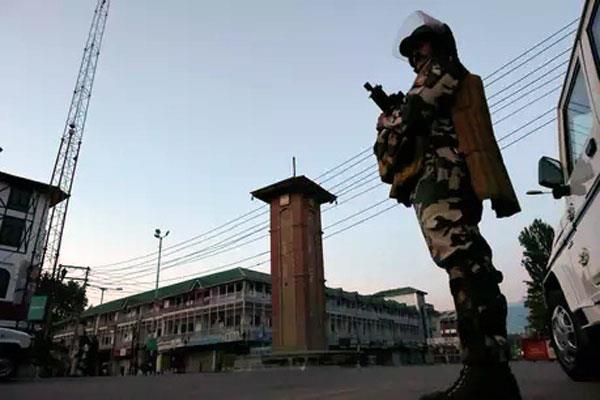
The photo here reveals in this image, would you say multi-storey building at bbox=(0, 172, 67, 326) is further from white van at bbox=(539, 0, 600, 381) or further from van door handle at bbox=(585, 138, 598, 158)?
van door handle at bbox=(585, 138, 598, 158)

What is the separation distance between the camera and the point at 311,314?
2094 cm

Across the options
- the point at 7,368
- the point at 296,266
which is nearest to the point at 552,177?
the point at 7,368

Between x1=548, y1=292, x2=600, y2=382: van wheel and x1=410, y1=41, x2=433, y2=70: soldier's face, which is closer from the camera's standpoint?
x1=410, y1=41, x2=433, y2=70: soldier's face

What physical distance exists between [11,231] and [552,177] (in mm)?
33882

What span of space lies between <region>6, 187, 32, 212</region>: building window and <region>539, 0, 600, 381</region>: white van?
34.0 m

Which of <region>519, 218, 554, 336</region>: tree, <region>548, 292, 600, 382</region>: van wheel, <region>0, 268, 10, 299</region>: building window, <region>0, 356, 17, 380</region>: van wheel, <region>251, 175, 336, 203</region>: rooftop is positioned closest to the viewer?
<region>548, 292, 600, 382</region>: van wheel

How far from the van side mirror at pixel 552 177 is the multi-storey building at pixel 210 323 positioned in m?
26.2

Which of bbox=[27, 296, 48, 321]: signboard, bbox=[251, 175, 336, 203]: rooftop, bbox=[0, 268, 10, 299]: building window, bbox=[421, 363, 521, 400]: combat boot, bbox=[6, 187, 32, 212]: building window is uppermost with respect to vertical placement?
bbox=[6, 187, 32, 212]: building window

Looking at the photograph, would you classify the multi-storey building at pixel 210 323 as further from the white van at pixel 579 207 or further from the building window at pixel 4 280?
the white van at pixel 579 207

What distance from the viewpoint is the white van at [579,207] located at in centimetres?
239

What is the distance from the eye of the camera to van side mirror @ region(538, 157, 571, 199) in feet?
9.69

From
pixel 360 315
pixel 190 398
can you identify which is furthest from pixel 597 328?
pixel 360 315

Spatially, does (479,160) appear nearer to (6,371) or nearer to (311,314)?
(6,371)

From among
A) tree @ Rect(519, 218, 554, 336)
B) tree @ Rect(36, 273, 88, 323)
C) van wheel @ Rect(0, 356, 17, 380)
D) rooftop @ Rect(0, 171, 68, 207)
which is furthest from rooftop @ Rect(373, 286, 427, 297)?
van wheel @ Rect(0, 356, 17, 380)
